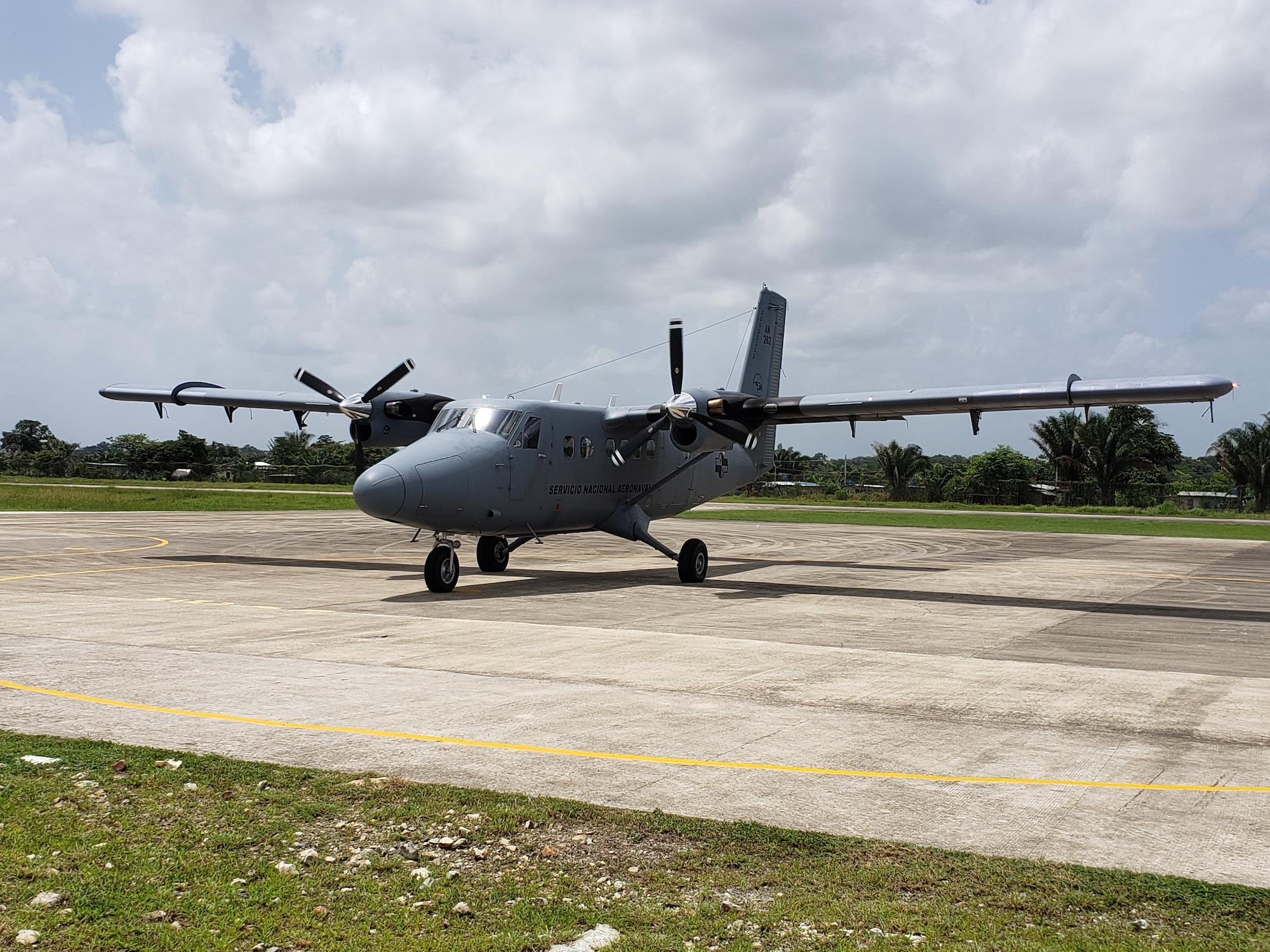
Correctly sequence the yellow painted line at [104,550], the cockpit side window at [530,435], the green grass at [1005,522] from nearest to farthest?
1. the cockpit side window at [530,435]
2. the yellow painted line at [104,550]
3. the green grass at [1005,522]

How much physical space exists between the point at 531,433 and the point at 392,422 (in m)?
5.34

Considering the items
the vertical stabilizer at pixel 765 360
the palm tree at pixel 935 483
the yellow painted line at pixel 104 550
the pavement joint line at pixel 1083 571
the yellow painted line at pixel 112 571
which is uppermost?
the vertical stabilizer at pixel 765 360

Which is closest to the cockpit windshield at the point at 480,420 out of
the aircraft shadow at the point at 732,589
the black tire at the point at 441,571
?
the black tire at the point at 441,571

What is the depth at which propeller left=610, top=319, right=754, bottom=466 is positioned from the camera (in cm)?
2105

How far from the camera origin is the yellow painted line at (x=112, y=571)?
19.9 metres

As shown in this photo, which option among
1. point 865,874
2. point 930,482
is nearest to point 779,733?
point 865,874

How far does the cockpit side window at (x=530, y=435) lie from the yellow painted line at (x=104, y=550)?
1268 cm

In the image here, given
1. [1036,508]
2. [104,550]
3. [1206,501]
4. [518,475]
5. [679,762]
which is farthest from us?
[1206,501]

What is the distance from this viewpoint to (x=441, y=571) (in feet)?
60.5

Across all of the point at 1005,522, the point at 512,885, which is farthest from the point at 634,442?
the point at 1005,522

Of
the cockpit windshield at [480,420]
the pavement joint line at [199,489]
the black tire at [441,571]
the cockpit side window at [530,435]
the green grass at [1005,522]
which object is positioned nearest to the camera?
the black tire at [441,571]

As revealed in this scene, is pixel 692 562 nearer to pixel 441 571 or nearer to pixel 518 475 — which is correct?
pixel 518 475

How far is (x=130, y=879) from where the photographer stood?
4879mm

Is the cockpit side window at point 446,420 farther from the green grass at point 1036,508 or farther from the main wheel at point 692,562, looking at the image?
the green grass at point 1036,508
